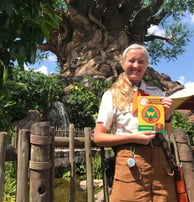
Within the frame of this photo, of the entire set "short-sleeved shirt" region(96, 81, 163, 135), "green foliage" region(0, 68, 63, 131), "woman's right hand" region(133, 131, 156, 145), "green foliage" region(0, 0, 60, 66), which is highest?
"green foliage" region(0, 68, 63, 131)

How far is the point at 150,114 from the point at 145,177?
40 centimetres

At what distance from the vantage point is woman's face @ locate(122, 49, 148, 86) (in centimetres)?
226

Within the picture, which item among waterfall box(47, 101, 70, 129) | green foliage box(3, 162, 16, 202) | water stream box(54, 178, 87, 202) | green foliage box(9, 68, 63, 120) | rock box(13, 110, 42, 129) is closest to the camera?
green foliage box(3, 162, 16, 202)

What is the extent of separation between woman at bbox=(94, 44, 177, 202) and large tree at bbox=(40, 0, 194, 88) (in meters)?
12.8

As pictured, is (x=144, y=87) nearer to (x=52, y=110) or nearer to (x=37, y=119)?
(x=37, y=119)

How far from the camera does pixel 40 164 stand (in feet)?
7.02

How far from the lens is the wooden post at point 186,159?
8.96 ft

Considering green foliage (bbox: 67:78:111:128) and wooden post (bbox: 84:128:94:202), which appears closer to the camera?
wooden post (bbox: 84:128:94:202)

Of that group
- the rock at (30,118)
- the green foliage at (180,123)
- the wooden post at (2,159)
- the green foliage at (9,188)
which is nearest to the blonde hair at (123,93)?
the wooden post at (2,159)

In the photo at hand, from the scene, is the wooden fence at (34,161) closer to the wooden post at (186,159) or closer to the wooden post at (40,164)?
the wooden post at (40,164)

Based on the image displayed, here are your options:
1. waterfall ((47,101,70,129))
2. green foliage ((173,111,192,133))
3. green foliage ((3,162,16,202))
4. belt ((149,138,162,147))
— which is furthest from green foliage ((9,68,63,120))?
belt ((149,138,162,147))

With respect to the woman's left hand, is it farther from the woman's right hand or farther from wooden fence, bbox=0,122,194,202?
wooden fence, bbox=0,122,194,202

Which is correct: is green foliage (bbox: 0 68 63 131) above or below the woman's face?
above

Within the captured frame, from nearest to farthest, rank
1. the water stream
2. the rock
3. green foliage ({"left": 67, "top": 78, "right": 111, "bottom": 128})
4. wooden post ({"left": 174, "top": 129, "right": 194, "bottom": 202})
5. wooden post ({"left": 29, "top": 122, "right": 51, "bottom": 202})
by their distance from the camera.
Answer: wooden post ({"left": 29, "top": 122, "right": 51, "bottom": 202})
wooden post ({"left": 174, "top": 129, "right": 194, "bottom": 202})
the water stream
the rock
green foliage ({"left": 67, "top": 78, "right": 111, "bottom": 128})
